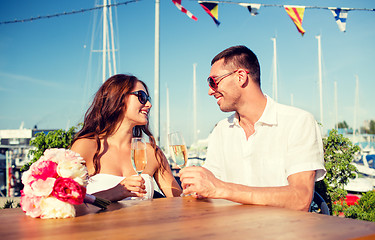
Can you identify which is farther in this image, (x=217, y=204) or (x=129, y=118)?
(x=129, y=118)

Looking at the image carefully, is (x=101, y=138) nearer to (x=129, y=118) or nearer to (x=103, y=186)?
(x=129, y=118)

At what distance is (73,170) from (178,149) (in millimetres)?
899

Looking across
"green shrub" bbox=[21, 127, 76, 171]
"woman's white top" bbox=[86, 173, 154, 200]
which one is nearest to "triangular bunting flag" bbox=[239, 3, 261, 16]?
"green shrub" bbox=[21, 127, 76, 171]

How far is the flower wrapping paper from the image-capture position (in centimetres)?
155

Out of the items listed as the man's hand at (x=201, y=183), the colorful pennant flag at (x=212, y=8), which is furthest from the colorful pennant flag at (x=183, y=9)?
the man's hand at (x=201, y=183)

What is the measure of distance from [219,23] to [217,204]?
6502mm

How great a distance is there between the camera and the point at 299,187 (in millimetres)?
2098

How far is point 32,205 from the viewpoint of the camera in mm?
1587

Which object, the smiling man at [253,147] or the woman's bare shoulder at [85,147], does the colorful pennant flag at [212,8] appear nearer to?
the smiling man at [253,147]

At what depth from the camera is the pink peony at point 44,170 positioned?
157cm

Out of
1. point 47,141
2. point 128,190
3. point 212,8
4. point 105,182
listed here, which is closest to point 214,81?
point 128,190

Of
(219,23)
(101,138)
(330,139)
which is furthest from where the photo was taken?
(219,23)

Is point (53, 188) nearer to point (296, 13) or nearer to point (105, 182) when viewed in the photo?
point (105, 182)

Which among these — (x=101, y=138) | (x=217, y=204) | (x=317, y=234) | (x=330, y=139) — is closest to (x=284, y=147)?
(x=217, y=204)
